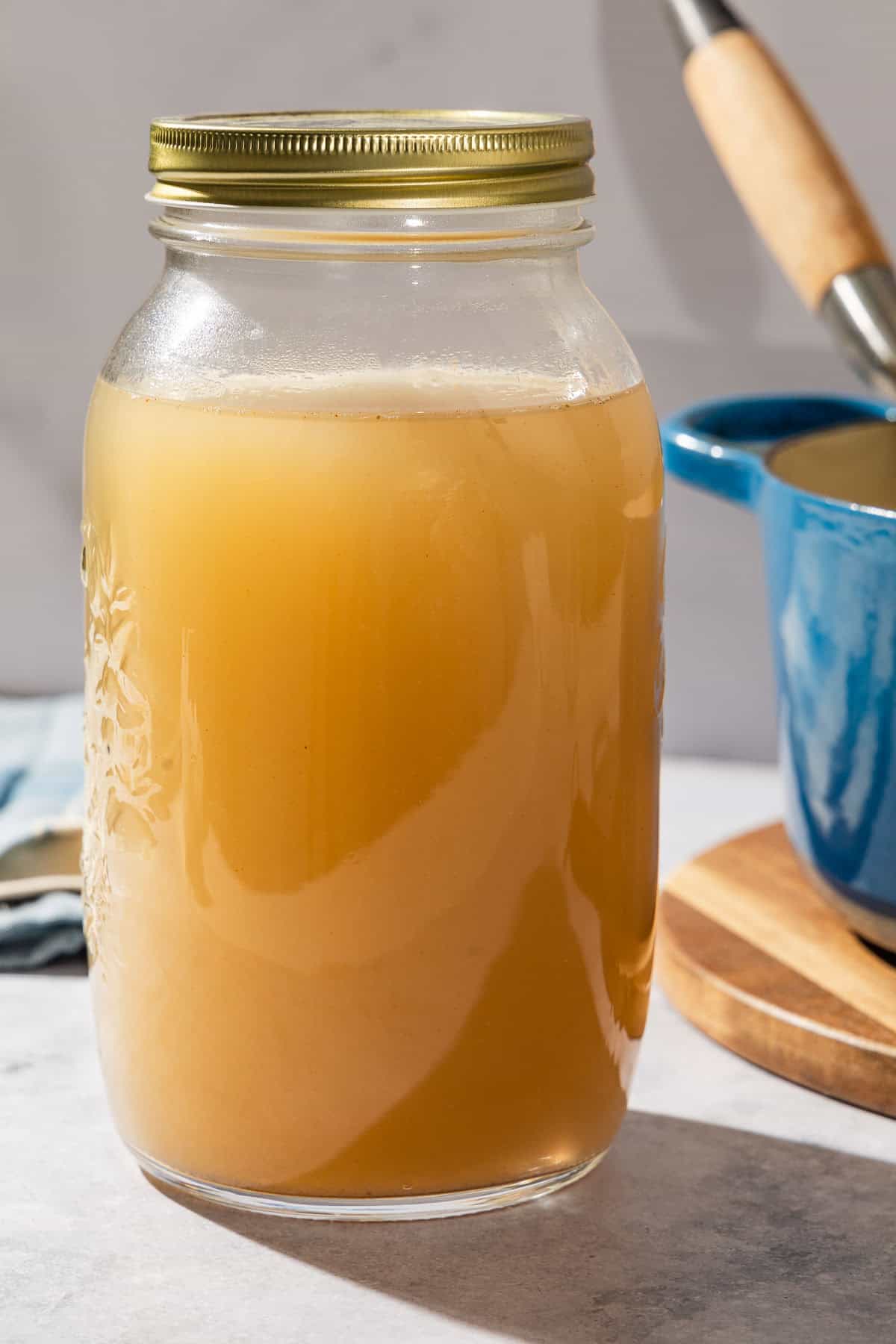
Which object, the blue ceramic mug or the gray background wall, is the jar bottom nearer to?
the blue ceramic mug

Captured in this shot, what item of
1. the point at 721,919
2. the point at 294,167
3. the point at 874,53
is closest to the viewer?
the point at 294,167

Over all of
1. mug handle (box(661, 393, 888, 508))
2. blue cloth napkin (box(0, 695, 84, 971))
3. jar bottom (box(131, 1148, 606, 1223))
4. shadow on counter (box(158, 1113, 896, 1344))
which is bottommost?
shadow on counter (box(158, 1113, 896, 1344))

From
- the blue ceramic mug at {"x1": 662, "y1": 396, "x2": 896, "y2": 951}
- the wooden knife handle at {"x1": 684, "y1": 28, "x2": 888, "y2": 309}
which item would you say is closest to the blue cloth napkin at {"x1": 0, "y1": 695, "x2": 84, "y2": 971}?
the blue ceramic mug at {"x1": 662, "y1": 396, "x2": 896, "y2": 951}

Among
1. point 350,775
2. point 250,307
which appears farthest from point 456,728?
point 250,307

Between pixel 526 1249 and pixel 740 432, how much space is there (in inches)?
17.9

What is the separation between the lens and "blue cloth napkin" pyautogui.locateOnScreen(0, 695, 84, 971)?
84 centimetres

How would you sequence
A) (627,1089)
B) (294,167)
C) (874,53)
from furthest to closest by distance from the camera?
(874,53), (627,1089), (294,167)

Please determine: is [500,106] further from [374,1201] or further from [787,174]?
[374,1201]

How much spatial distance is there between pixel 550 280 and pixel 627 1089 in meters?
0.29

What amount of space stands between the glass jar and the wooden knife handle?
0.22 m

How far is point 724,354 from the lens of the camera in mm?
1061

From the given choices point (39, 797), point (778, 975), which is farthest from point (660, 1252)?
point (39, 797)

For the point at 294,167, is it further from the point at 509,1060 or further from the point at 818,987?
the point at 818,987

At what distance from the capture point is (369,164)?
0.52m
